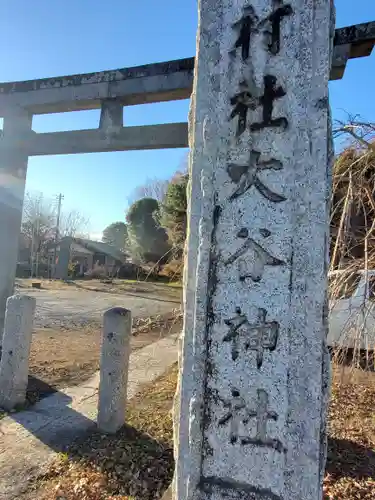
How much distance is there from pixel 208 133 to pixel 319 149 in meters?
0.46

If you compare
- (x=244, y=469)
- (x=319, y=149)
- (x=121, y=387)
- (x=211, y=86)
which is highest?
(x=211, y=86)

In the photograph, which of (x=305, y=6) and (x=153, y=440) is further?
(x=153, y=440)

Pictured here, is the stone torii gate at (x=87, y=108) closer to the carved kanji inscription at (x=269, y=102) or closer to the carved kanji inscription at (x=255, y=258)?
the carved kanji inscription at (x=269, y=102)

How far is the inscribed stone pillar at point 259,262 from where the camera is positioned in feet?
4.75

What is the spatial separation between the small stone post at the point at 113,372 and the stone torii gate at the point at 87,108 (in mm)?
2131

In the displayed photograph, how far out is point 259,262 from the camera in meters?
1.53

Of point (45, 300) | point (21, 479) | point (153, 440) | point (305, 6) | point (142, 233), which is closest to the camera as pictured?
point (305, 6)

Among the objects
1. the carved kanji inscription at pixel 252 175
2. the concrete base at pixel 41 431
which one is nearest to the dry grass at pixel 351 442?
the carved kanji inscription at pixel 252 175

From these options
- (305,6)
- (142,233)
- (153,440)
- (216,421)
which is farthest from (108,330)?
(142,233)

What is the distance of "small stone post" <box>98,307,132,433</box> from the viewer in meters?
3.39

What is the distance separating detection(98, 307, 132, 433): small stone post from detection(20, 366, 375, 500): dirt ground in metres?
0.13

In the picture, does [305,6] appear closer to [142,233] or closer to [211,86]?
[211,86]

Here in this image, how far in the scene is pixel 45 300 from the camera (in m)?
13.0

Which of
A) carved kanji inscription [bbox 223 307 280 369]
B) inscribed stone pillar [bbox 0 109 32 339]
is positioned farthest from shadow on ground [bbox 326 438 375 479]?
inscribed stone pillar [bbox 0 109 32 339]
